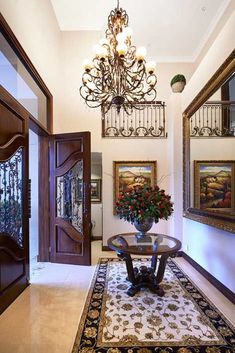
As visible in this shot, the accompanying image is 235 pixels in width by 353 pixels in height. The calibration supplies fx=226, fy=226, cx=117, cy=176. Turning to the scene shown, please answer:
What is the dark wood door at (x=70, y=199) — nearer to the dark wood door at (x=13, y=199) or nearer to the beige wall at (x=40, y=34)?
the dark wood door at (x=13, y=199)

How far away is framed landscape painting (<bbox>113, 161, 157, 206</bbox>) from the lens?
541 centimetres

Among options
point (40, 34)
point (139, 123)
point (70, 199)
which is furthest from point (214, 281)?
point (40, 34)

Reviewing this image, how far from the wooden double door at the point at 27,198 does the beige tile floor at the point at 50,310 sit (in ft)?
0.80

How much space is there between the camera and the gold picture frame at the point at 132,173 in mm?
5406

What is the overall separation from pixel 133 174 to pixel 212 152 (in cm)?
206

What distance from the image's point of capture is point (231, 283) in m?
2.85

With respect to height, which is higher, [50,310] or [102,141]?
[102,141]

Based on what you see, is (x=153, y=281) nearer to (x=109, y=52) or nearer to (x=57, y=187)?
(x=57, y=187)

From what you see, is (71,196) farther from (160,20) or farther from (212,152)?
(160,20)

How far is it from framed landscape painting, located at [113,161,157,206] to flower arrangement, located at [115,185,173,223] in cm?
227

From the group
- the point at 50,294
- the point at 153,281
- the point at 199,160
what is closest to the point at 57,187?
the point at 50,294

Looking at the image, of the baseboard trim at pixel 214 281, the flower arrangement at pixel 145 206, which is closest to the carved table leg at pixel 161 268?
the flower arrangement at pixel 145 206

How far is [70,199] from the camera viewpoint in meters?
4.42

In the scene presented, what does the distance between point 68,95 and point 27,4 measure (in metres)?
2.27
